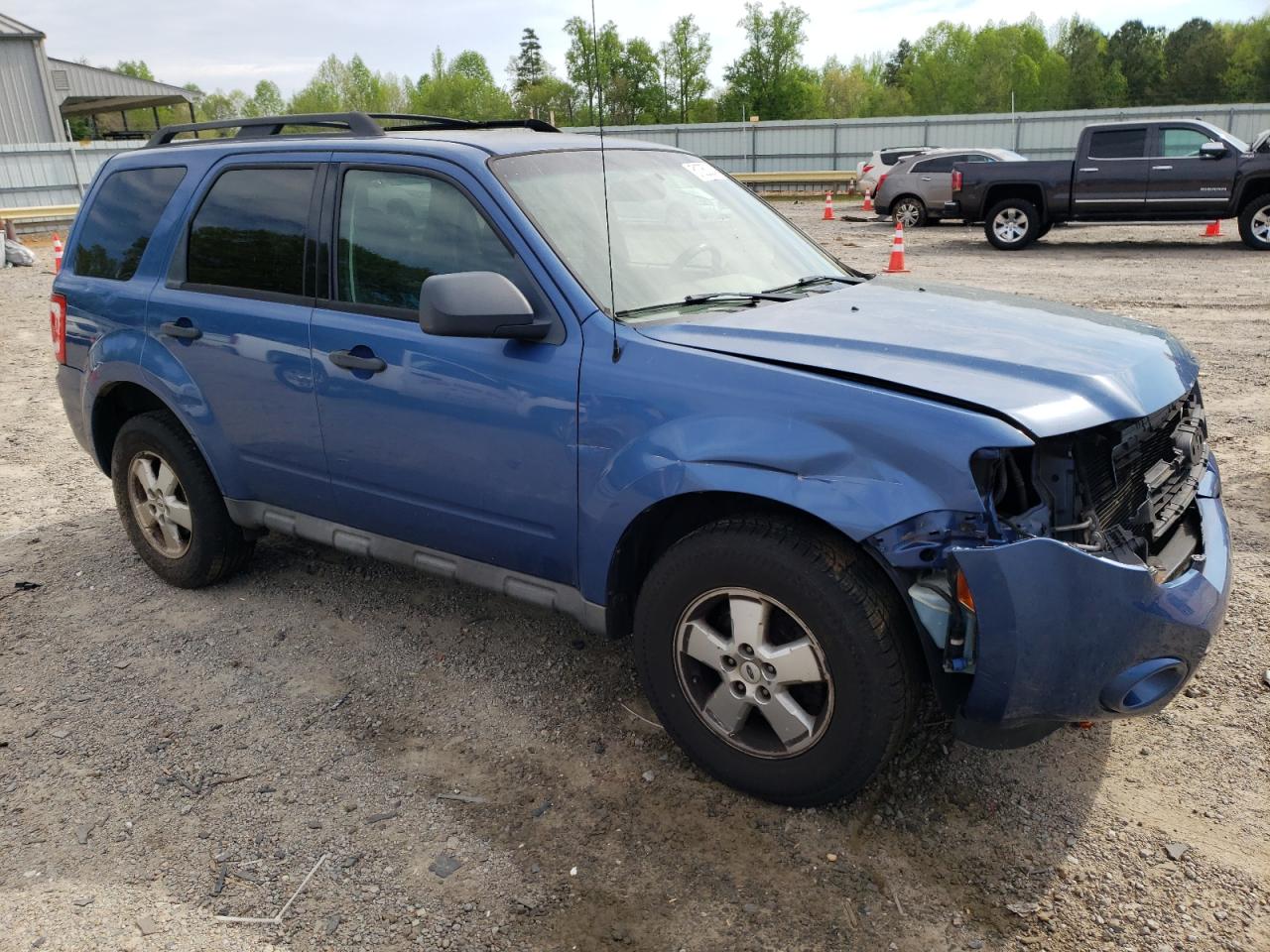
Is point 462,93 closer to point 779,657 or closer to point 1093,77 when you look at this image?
point 1093,77

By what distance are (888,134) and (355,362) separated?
1334 inches

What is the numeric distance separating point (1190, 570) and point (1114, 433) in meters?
0.42

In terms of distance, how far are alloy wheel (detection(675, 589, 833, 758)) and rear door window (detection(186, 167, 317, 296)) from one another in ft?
6.77

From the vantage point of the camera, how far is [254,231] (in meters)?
4.08

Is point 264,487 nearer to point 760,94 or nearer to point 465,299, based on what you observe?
point 465,299

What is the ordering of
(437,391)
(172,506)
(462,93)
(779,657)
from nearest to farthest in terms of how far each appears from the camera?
(779,657) → (437,391) → (172,506) → (462,93)

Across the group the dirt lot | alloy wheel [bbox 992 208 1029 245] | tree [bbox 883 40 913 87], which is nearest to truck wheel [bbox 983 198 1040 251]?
alloy wheel [bbox 992 208 1029 245]

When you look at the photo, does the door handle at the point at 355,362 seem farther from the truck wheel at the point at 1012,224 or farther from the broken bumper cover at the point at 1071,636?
the truck wheel at the point at 1012,224

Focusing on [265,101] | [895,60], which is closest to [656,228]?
[265,101]

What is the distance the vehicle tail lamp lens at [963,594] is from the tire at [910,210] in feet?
65.9

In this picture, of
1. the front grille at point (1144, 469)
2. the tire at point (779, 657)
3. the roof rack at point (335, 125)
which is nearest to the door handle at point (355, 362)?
the roof rack at point (335, 125)

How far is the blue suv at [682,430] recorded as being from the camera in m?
2.56

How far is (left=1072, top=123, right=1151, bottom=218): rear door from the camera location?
1619 centimetres

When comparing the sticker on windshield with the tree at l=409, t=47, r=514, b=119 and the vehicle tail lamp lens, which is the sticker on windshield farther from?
the tree at l=409, t=47, r=514, b=119
